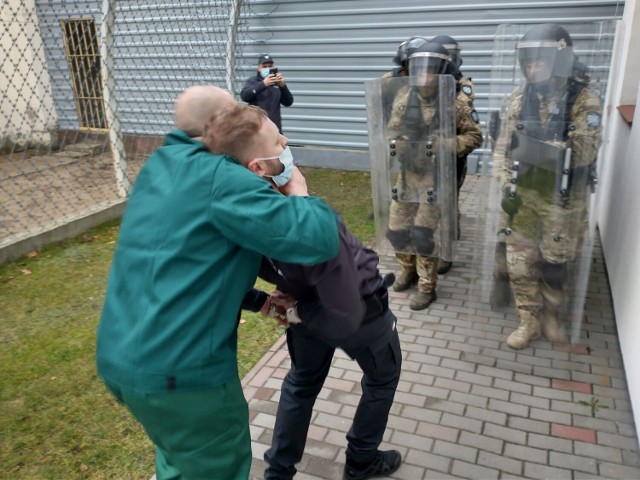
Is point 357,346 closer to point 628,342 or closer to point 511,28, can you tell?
point 628,342

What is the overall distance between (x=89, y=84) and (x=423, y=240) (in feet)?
31.5

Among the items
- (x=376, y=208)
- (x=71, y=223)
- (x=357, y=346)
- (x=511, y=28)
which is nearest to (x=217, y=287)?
(x=357, y=346)

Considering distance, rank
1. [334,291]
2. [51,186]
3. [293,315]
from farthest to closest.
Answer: [51,186] < [293,315] < [334,291]

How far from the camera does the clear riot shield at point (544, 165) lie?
314 cm

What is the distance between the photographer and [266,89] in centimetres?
700

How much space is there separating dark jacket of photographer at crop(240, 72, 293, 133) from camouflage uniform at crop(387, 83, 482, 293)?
3198mm

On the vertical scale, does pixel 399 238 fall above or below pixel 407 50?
below

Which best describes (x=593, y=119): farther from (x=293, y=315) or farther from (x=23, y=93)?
(x=23, y=93)

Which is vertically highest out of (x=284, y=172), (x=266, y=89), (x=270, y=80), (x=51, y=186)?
(x=284, y=172)

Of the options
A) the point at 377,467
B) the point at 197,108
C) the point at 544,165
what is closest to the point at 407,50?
the point at 544,165

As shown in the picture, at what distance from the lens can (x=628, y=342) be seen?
129 inches

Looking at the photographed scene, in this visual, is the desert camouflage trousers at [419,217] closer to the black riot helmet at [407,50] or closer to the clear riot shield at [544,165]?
the clear riot shield at [544,165]

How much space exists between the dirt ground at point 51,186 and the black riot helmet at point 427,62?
166 inches

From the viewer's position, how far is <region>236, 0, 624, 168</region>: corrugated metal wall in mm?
7766
